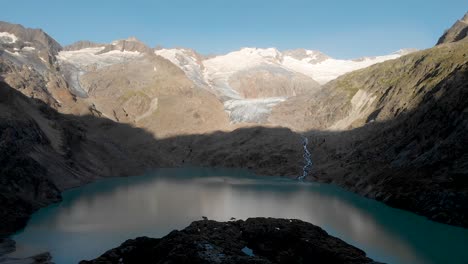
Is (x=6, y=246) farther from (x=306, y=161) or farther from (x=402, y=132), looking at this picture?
(x=306, y=161)

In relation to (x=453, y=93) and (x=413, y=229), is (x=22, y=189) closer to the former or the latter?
(x=413, y=229)

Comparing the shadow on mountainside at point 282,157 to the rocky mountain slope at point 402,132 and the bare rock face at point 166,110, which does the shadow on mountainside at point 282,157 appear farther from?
the bare rock face at point 166,110

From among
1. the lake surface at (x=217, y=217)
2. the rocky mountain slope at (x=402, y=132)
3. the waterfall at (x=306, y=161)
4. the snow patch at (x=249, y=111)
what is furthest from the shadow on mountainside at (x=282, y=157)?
the snow patch at (x=249, y=111)

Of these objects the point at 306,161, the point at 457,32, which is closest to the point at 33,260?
the point at 306,161

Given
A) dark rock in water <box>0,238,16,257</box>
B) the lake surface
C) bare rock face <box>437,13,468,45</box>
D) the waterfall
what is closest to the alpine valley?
dark rock in water <box>0,238,16,257</box>

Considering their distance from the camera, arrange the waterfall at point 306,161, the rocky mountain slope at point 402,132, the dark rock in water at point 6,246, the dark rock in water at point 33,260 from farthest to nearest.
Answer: the waterfall at point 306,161, the rocky mountain slope at point 402,132, the dark rock in water at point 6,246, the dark rock in water at point 33,260
